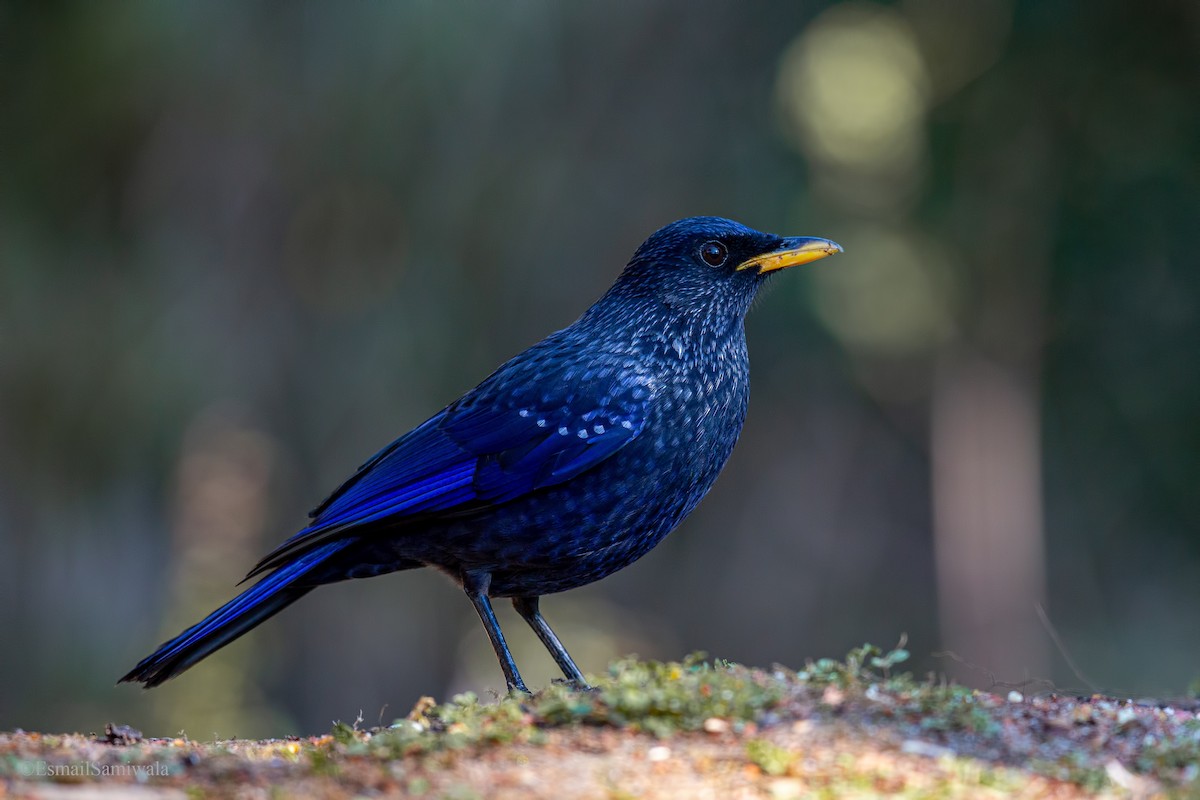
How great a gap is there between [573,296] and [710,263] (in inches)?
319

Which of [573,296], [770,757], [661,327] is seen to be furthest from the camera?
[573,296]

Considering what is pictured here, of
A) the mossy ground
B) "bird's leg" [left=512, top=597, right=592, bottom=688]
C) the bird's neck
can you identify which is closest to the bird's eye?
the bird's neck

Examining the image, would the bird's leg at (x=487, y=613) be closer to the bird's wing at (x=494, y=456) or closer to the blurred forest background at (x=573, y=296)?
the bird's wing at (x=494, y=456)

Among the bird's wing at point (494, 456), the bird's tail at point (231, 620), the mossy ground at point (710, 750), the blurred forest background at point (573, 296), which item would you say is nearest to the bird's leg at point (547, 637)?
the bird's wing at point (494, 456)

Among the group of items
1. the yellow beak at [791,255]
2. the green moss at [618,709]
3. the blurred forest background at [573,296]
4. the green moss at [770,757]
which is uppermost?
the blurred forest background at [573,296]

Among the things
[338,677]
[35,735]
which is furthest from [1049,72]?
[35,735]

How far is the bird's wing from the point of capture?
197 inches

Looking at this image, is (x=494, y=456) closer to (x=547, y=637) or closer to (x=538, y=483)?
(x=538, y=483)

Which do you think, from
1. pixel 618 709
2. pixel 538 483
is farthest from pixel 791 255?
pixel 618 709

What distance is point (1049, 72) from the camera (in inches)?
495

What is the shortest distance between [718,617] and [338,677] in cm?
500

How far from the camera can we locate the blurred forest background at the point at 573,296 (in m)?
10.9

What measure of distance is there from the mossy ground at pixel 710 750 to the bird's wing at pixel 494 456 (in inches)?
40.3

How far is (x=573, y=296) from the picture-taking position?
13844mm
